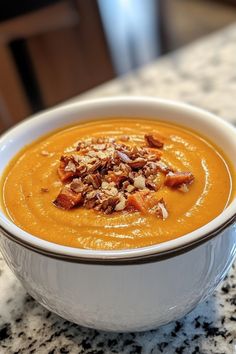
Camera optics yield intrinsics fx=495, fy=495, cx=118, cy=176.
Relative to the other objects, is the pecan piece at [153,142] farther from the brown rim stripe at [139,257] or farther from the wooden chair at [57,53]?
the wooden chair at [57,53]

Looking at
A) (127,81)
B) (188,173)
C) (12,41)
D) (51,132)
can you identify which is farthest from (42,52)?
(188,173)

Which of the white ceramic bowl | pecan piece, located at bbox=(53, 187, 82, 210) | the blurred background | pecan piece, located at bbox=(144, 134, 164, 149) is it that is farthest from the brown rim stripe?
the blurred background

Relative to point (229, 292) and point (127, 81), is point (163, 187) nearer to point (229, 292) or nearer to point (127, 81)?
point (229, 292)

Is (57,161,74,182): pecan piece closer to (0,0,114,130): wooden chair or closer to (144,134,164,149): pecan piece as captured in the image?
(144,134,164,149): pecan piece

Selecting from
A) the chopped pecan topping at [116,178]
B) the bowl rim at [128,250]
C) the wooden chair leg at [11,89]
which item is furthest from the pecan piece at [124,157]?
the wooden chair leg at [11,89]

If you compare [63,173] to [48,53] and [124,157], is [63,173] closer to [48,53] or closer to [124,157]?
[124,157]
